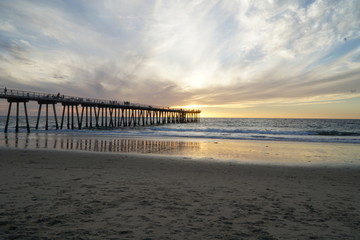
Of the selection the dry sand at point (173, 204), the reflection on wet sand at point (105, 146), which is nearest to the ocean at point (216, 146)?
the reflection on wet sand at point (105, 146)

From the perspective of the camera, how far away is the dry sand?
11.6 feet

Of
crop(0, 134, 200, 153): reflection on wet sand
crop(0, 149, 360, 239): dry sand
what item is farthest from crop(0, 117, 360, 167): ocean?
crop(0, 149, 360, 239): dry sand

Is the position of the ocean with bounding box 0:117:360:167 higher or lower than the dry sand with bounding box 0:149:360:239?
lower

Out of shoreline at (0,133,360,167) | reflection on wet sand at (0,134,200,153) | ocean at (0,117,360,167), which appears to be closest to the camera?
shoreline at (0,133,360,167)

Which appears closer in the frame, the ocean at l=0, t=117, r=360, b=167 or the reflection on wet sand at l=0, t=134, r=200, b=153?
the ocean at l=0, t=117, r=360, b=167

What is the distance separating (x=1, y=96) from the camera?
79.7 feet

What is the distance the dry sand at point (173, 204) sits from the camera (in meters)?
3.53

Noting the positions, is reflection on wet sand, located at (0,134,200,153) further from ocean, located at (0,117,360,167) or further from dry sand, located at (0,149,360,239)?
dry sand, located at (0,149,360,239)

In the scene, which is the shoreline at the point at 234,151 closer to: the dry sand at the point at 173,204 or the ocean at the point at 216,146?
the ocean at the point at 216,146

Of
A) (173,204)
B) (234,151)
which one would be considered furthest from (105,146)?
(173,204)

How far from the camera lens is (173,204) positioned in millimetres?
4730

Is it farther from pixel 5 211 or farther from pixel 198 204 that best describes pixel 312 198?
pixel 5 211

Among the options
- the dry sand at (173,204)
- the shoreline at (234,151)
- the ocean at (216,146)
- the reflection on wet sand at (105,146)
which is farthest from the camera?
the reflection on wet sand at (105,146)

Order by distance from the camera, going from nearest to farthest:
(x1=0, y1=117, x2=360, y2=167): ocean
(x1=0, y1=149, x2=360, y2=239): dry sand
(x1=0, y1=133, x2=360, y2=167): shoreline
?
(x1=0, y1=149, x2=360, y2=239): dry sand → (x1=0, y1=133, x2=360, y2=167): shoreline → (x1=0, y1=117, x2=360, y2=167): ocean
